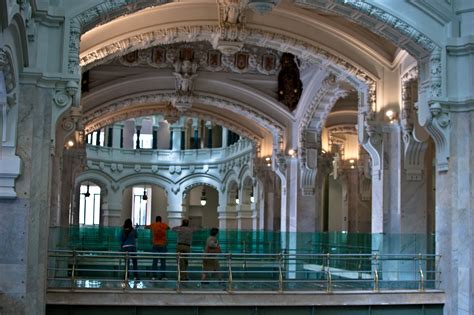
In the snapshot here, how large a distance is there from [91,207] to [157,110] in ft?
53.4

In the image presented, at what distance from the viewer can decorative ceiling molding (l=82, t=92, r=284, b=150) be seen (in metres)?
25.1

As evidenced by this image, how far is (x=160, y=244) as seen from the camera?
16.0 metres

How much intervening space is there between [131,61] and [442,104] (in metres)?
11.8

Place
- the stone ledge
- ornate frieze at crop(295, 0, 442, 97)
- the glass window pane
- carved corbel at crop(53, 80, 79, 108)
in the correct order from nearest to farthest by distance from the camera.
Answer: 1. carved corbel at crop(53, 80, 79, 108)
2. the stone ledge
3. ornate frieze at crop(295, 0, 442, 97)
4. the glass window pane

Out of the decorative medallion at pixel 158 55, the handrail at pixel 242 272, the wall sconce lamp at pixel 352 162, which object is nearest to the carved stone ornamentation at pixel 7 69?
the handrail at pixel 242 272

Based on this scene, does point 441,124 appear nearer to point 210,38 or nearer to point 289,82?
point 210,38

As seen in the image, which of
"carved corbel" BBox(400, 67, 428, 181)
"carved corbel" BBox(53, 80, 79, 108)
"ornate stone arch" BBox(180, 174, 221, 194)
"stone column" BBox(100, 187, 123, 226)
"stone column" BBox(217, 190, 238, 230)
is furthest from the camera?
"ornate stone arch" BBox(180, 174, 221, 194)

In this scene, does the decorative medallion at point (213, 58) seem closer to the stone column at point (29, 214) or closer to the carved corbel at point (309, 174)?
the carved corbel at point (309, 174)

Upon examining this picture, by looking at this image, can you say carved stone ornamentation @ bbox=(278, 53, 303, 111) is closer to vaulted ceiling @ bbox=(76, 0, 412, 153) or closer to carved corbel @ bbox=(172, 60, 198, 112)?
vaulted ceiling @ bbox=(76, 0, 412, 153)

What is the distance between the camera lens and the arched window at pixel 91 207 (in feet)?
140

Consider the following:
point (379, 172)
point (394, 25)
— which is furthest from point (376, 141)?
point (394, 25)

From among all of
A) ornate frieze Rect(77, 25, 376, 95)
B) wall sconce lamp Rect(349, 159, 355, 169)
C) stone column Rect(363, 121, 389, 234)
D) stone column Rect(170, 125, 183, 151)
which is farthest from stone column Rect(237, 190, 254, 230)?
stone column Rect(363, 121, 389, 234)

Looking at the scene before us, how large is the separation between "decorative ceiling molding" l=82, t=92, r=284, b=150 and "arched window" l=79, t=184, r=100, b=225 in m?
15.2

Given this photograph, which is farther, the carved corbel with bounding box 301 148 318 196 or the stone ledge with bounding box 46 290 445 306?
the carved corbel with bounding box 301 148 318 196
